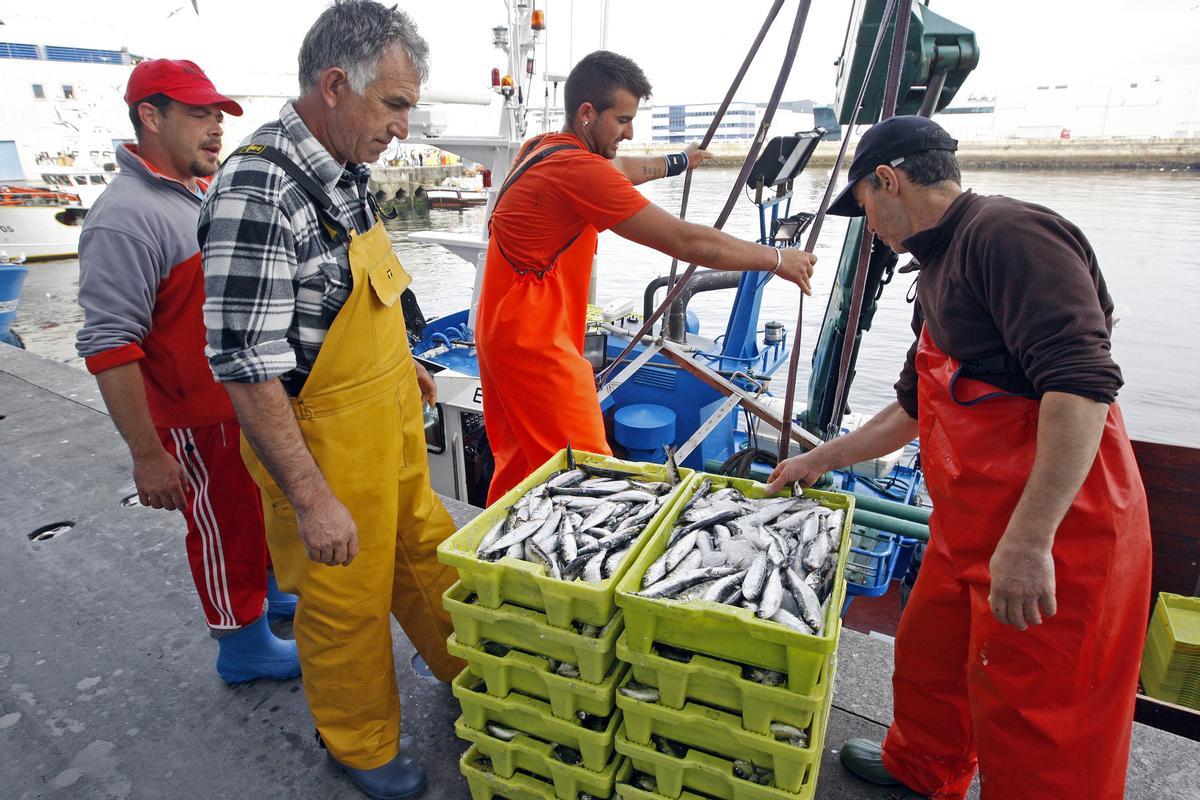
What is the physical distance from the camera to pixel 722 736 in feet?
5.17

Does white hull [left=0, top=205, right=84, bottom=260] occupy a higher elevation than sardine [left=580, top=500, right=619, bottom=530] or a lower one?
lower

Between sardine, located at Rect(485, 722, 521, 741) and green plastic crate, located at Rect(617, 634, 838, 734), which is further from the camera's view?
sardine, located at Rect(485, 722, 521, 741)

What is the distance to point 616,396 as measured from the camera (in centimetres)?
653

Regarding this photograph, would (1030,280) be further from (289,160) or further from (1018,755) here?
(289,160)

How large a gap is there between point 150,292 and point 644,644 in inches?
80.5

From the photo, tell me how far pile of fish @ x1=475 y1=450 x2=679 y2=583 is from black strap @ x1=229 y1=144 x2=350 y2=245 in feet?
3.17

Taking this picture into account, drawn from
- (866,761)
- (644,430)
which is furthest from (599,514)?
(644,430)

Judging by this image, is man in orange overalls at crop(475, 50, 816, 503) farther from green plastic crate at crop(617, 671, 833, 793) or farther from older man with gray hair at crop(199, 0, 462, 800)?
green plastic crate at crop(617, 671, 833, 793)

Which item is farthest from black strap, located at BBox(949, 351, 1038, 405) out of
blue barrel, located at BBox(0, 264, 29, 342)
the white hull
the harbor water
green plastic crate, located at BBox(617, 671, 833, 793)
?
the white hull

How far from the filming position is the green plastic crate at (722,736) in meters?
1.49

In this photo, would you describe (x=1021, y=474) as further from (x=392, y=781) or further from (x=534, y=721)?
(x=392, y=781)

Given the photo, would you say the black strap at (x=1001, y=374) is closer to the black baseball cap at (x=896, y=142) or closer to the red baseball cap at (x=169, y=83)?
the black baseball cap at (x=896, y=142)

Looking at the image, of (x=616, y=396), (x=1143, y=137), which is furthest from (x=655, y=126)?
(x=616, y=396)

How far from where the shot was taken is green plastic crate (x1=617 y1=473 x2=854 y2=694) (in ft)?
4.46
